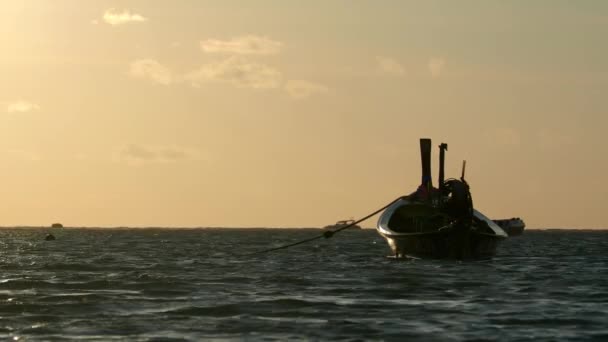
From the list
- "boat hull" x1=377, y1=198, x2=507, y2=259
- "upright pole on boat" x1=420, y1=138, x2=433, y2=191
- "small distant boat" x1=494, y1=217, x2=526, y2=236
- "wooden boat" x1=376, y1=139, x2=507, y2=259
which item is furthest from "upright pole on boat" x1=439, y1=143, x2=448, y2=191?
"small distant boat" x1=494, y1=217, x2=526, y2=236

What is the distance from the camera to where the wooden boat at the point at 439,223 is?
2094 inches

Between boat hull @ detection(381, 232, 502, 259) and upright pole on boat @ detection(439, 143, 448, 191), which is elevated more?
upright pole on boat @ detection(439, 143, 448, 191)

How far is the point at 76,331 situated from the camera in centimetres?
2500

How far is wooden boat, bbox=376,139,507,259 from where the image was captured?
53188 mm

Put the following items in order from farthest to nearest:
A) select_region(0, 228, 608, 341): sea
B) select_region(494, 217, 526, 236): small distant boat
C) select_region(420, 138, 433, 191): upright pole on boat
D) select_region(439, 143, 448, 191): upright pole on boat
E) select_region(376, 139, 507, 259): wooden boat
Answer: select_region(494, 217, 526, 236): small distant boat, select_region(420, 138, 433, 191): upright pole on boat, select_region(439, 143, 448, 191): upright pole on boat, select_region(376, 139, 507, 259): wooden boat, select_region(0, 228, 608, 341): sea

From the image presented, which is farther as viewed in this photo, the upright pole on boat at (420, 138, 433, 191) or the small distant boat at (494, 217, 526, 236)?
the small distant boat at (494, 217, 526, 236)

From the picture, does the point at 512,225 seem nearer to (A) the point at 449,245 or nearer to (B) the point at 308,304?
(A) the point at 449,245

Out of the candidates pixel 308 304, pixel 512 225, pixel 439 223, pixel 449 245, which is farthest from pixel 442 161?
pixel 512 225

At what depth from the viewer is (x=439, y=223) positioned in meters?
59.1

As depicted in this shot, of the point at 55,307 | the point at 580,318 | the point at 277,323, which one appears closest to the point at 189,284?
the point at 55,307

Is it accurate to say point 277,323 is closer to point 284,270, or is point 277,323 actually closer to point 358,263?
point 284,270

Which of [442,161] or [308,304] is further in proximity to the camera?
[442,161]

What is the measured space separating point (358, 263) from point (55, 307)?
2852cm

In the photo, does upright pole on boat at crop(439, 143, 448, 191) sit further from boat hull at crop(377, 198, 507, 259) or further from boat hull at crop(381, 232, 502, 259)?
boat hull at crop(381, 232, 502, 259)
